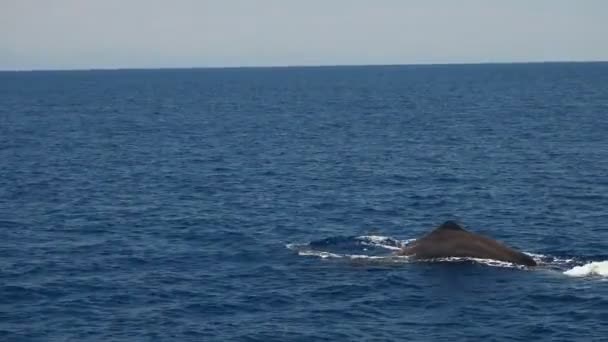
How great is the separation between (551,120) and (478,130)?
1631cm

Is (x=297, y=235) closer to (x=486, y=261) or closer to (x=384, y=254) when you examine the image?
(x=384, y=254)

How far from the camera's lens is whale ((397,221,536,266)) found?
4766cm

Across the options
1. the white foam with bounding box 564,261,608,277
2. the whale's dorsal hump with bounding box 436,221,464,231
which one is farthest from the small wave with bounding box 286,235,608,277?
the whale's dorsal hump with bounding box 436,221,464,231

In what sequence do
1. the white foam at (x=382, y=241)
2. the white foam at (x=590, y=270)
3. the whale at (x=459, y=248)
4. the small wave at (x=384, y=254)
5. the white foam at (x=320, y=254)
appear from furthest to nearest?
the white foam at (x=382, y=241) → the white foam at (x=320, y=254) → the whale at (x=459, y=248) → the small wave at (x=384, y=254) → the white foam at (x=590, y=270)

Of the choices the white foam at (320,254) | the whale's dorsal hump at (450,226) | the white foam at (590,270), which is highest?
the whale's dorsal hump at (450,226)

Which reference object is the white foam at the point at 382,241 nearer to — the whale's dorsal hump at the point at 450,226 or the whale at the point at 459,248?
the whale at the point at 459,248

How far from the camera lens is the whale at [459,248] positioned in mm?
47656

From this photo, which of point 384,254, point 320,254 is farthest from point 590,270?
point 320,254

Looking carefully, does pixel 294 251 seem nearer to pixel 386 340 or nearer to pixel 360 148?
pixel 386 340

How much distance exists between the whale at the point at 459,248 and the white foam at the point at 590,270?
2.41 m

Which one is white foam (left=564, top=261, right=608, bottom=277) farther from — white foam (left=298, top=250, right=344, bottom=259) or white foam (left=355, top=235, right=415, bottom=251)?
white foam (left=298, top=250, right=344, bottom=259)

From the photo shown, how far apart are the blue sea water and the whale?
96cm

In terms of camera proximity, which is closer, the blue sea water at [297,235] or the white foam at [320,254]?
the blue sea water at [297,235]

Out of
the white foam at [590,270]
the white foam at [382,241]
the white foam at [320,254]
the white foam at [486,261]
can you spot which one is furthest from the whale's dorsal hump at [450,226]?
the white foam at [590,270]
